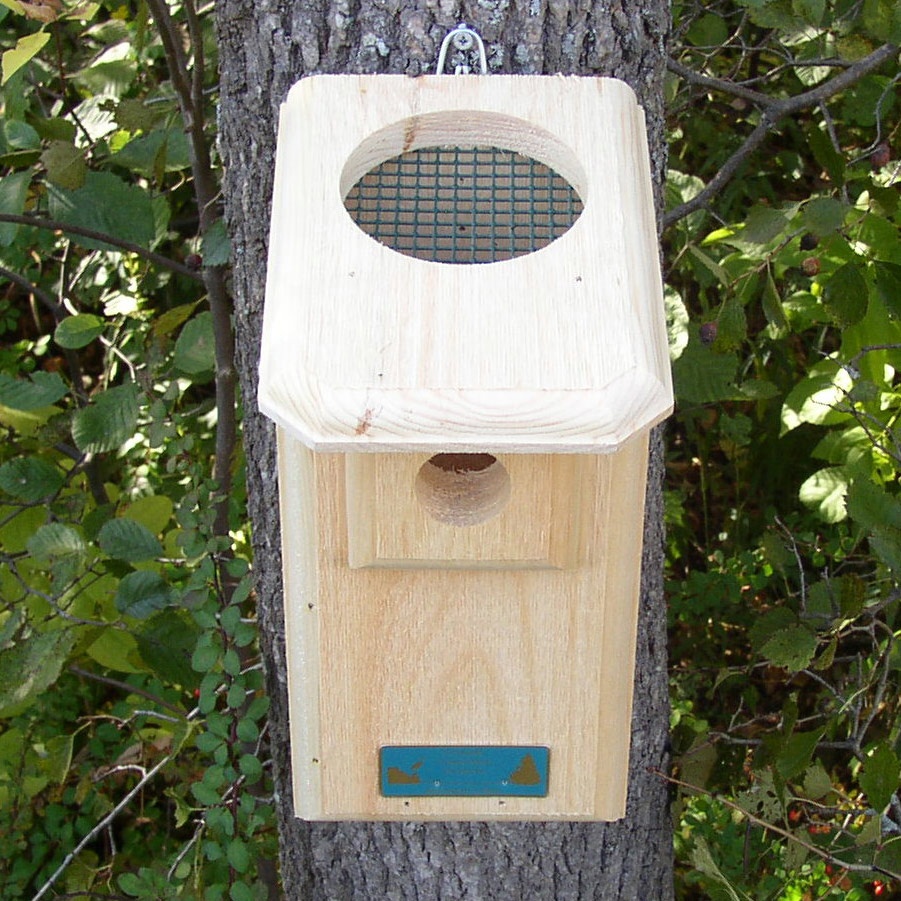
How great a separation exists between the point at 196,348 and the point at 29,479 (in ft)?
1.35

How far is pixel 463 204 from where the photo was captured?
1312 millimetres

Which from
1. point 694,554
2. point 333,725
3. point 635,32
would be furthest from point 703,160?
point 333,725

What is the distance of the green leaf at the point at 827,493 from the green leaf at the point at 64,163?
1.43 meters

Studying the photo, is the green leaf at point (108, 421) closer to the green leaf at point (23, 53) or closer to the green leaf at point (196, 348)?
the green leaf at point (196, 348)

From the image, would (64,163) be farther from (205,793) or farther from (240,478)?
(205,793)

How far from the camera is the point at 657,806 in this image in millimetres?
1847

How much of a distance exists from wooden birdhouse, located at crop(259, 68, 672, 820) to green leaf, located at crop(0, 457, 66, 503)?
83cm

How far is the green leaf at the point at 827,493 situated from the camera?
2229 mm

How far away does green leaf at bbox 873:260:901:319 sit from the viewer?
1.69 metres

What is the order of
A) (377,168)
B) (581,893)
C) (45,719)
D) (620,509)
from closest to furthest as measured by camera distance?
1. (620,509)
2. (377,168)
3. (581,893)
4. (45,719)

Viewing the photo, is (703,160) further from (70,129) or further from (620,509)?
(620,509)

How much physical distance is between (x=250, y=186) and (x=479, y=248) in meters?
0.37

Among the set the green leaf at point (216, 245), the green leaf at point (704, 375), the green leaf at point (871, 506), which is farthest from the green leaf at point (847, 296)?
the green leaf at point (216, 245)

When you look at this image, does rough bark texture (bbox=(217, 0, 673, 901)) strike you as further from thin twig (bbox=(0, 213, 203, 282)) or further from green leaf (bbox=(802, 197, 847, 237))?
thin twig (bbox=(0, 213, 203, 282))
